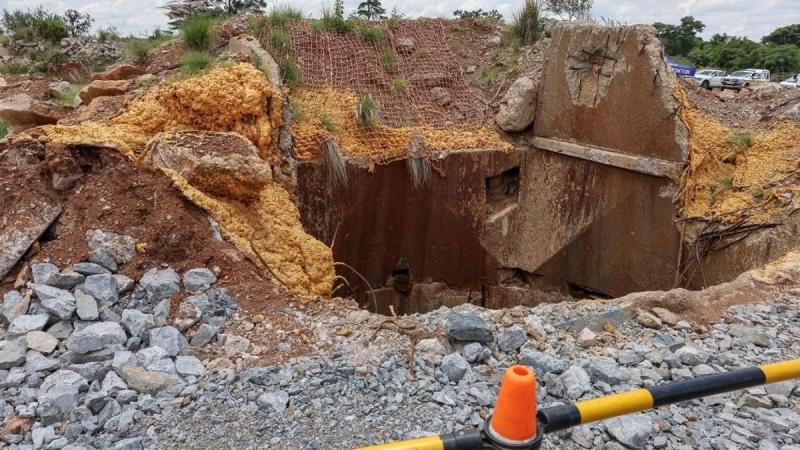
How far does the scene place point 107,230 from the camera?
3740mm

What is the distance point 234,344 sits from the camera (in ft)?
10.4

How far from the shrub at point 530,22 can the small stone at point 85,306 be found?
730 cm

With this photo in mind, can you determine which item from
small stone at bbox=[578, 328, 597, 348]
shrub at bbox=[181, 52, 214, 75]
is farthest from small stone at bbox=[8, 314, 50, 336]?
small stone at bbox=[578, 328, 597, 348]

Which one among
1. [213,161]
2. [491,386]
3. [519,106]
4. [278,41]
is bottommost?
[491,386]

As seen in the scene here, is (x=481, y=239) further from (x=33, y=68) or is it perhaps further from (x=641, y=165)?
(x=33, y=68)

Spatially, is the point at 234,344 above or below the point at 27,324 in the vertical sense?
below

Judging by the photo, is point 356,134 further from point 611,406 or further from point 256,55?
point 611,406

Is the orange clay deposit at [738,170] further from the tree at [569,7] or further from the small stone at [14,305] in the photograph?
the small stone at [14,305]

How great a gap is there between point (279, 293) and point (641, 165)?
14.8 feet

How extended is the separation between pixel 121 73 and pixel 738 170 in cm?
661

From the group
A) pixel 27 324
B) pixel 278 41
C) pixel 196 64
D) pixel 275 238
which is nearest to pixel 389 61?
pixel 278 41

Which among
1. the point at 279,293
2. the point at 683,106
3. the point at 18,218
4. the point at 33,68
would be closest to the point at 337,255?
the point at 279,293

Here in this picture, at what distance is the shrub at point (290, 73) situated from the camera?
7.09 m

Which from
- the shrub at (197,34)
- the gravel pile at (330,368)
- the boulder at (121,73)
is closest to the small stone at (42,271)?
the gravel pile at (330,368)
